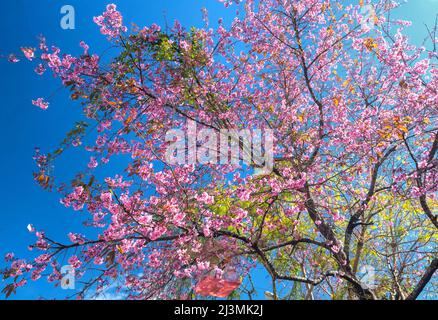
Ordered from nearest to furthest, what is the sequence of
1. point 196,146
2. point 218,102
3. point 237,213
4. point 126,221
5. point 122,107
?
point 126,221, point 237,213, point 122,107, point 218,102, point 196,146

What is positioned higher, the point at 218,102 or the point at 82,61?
the point at 82,61

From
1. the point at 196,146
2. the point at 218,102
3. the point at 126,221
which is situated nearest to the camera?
the point at 126,221

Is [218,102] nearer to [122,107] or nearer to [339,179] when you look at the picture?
[122,107]

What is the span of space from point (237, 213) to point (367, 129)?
2.86 m

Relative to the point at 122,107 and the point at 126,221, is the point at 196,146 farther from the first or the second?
the point at 126,221

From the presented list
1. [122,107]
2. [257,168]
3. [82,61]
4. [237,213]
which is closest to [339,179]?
[257,168]

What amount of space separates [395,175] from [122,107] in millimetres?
5110

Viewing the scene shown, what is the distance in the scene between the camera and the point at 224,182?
7.57 metres

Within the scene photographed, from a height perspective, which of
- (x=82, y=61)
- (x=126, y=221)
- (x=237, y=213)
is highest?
(x=82, y=61)

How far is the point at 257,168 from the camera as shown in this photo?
6957mm

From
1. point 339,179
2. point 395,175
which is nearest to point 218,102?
point 339,179

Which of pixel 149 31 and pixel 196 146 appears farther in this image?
pixel 196 146
